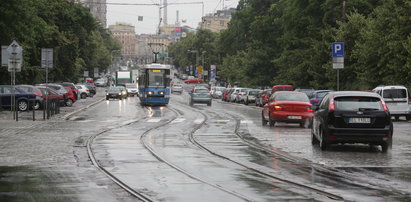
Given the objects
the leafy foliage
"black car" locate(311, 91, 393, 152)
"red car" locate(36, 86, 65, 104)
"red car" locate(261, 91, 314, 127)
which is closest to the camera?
"black car" locate(311, 91, 393, 152)

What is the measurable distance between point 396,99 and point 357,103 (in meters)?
18.5

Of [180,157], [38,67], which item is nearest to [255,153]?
[180,157]

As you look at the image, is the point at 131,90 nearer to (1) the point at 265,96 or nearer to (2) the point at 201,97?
(2) the point at 201,97

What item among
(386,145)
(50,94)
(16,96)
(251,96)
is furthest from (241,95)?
(386,145)

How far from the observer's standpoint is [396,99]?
3569cm

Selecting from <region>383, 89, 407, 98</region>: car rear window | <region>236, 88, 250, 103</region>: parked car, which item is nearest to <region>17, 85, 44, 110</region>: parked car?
<region>383, 89, 407, 98</region>: car rear window

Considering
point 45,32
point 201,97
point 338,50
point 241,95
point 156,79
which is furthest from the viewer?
point 241,95

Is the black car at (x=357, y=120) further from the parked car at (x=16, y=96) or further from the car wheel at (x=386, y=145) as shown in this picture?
the parked car at (x=16, y=96)

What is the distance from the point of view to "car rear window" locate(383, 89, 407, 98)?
3569cm

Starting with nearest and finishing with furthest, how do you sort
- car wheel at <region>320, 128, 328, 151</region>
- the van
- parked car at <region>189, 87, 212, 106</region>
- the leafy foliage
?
car wheel at <region>320, 128, 328, 151</region>, the van, the leafy foliage, parked car at <region>189, 87, 212, 106</region>

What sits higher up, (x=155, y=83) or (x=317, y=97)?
(x=155, y=83)

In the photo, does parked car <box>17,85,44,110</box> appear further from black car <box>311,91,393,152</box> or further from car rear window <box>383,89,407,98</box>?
black car <box>311,91,393,152</box>

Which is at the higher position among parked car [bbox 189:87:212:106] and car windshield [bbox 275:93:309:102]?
car windshield [bbox 275:93:309:102]

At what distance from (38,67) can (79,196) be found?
52.8 meters
